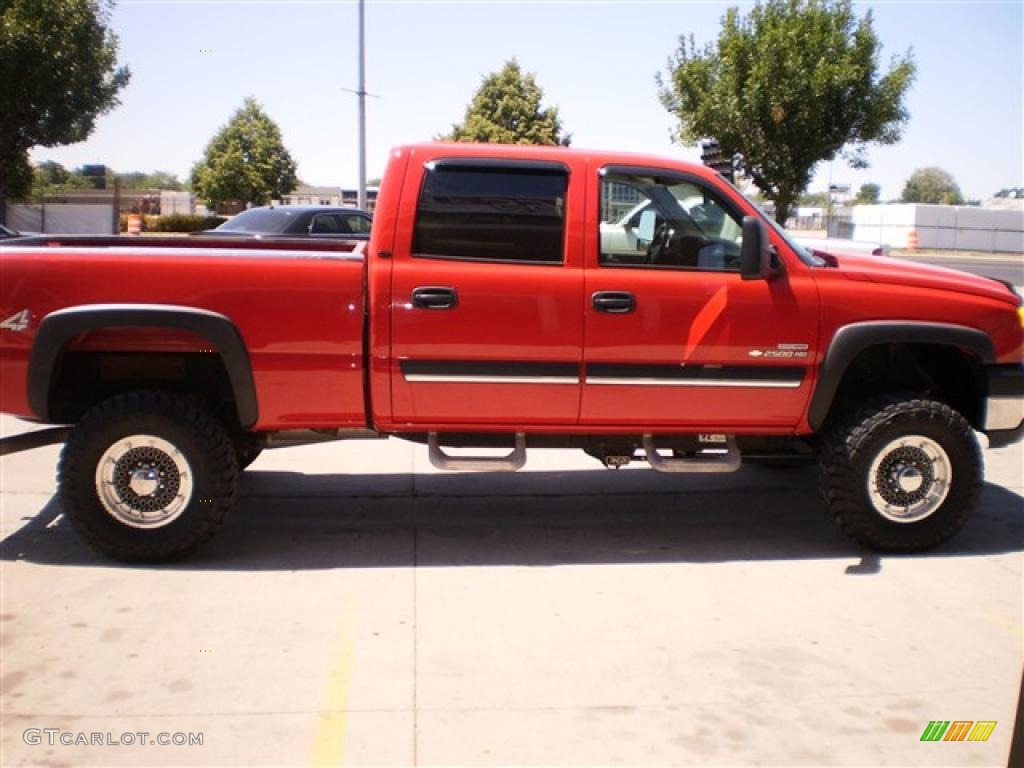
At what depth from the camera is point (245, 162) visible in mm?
53188

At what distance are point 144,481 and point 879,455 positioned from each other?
12.6 ft

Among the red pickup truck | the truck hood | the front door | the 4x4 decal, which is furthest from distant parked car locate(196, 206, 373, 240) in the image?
the truck hood

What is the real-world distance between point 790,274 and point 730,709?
2.43 metres

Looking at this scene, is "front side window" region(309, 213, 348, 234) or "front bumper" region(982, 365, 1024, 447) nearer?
"front bumper" region(982, 365, 1024, 447)

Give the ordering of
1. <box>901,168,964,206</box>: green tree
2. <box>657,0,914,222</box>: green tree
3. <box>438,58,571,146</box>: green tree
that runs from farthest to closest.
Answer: <box>901,168,964,206</box>: green tree < <box>438,58,571,146</box>: green tree < <box>657,0,914,222</box>: green tree

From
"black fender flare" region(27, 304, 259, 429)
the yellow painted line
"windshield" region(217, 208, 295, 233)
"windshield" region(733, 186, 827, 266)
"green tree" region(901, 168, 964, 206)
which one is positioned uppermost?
"green tree" region(901, 168, 964, 206)

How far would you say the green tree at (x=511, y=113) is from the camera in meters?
42.1

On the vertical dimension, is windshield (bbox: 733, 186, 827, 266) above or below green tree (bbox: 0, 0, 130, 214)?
below

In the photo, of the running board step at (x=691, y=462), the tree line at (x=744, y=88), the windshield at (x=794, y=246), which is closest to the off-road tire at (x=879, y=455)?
the running board step at (x=691, y=462)

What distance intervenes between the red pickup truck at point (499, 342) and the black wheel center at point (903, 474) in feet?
0.04

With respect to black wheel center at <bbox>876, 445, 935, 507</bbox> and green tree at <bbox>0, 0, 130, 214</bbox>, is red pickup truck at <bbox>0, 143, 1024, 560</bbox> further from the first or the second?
green tree at <bbox>0, 0, 130, 214</bbox>

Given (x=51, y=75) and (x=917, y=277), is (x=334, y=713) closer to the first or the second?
(x=917, y=277)

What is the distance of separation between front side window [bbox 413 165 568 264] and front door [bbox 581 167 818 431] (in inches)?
8.6

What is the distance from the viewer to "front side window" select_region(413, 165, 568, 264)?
520 centimetres
